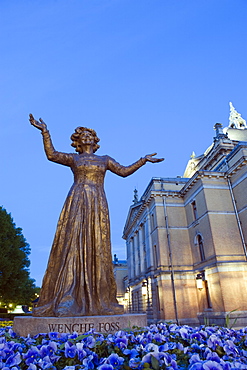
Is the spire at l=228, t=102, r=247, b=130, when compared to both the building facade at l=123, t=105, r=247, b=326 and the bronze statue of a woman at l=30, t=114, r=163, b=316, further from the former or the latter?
the bronze statue of a woman at l=30, t=114, r=163, b=316

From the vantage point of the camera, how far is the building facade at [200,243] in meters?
20.9

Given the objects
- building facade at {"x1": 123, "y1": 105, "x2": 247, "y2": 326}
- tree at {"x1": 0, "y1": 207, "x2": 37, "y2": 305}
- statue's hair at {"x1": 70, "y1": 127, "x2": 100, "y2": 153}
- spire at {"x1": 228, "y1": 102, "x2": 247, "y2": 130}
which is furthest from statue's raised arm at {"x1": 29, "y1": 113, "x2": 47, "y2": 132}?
spire at {"x1": 228, "y1": 102, "x2": 247, "y2": 130}

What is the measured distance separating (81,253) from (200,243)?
75.0ft

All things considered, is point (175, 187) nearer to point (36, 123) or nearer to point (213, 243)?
point (213, 243)

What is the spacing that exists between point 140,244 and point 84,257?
101 ft

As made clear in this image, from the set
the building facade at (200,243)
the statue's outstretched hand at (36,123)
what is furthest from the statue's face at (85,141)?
the building facade at (200,243)

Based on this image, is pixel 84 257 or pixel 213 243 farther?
pixel 213 243

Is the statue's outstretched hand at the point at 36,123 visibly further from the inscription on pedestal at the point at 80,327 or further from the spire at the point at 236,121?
the spire at the point at 236,121

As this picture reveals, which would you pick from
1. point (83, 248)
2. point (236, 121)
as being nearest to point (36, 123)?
point (83, 248)

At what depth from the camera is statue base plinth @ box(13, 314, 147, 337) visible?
324cm

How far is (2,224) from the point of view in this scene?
24031 mm

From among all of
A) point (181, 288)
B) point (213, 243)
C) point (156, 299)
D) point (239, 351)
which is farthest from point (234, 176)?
point (239, 351)

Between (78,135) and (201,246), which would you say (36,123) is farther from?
(201,246)

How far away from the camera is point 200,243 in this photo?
2494cm
